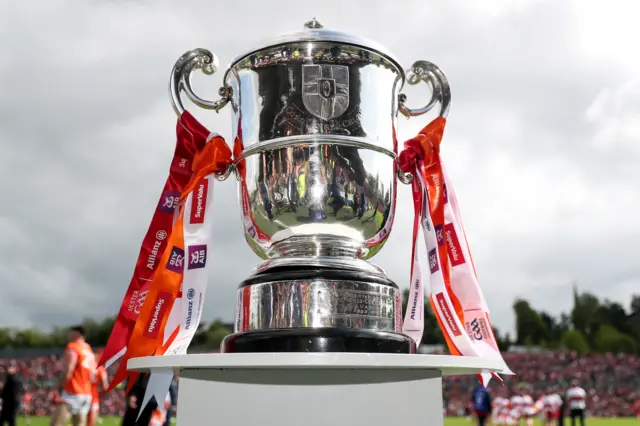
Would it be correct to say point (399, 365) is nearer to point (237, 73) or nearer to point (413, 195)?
point (413, 195)

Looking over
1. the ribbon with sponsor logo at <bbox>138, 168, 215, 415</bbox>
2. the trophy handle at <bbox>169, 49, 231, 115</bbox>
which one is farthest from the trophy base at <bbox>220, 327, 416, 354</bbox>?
the trophy handle at <bbox>169, 49, 231, 115</bbox>

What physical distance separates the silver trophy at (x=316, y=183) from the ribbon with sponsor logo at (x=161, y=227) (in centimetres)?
17

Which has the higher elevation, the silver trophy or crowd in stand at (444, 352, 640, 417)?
the silver trophy

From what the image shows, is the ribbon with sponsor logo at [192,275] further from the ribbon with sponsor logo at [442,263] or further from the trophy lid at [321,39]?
the ribbon with sponsor logo at [442,263]

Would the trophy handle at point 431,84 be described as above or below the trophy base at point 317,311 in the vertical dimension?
above

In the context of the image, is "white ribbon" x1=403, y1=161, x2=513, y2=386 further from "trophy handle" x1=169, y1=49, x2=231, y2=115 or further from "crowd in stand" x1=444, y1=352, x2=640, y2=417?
"crowd in stand" x1=444, y1=352, x2=640, y2=417

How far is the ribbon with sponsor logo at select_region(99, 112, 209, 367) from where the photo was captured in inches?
64.2

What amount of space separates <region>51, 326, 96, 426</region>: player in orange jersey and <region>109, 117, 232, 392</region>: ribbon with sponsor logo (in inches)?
165

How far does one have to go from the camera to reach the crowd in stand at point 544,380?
80.3 ft

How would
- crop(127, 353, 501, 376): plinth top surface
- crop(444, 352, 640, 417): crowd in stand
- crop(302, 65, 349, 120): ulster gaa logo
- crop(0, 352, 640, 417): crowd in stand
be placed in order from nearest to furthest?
crop(127, 353, 501, 376): plinth top surface, crop(302, 65, 349, 120): ulster gaa logo, crop(0, 352, 640, 417): crowd in stand, crop(444, 352, 640, 417): crowd in stand

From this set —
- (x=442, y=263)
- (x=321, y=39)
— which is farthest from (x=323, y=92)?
(x=442, y=263)

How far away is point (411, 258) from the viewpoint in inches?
69.4

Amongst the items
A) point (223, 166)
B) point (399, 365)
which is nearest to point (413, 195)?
point (223, 166)

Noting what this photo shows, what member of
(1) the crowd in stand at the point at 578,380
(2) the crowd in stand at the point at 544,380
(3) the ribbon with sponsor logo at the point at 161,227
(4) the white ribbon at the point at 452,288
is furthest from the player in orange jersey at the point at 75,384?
(1) the crowd in stand at the point at 578,380
